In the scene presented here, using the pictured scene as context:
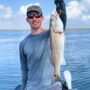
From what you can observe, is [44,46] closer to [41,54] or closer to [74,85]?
[41,54]

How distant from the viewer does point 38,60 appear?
432 cm

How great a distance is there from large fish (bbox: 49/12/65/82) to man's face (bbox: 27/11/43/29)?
0.28m

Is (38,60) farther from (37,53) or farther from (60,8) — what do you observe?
(60,8)

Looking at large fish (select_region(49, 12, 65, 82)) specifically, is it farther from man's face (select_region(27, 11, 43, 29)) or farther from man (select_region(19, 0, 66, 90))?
man's face (select_region(27, 11, 43, 29))

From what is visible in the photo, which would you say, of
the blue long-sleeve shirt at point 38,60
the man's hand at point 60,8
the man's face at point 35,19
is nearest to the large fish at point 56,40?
the man's hand at point 60,8

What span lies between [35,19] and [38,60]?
0.48 metres

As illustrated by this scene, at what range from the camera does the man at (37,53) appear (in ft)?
14.2

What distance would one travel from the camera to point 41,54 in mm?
4320

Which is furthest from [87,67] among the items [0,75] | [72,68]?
[0,75]

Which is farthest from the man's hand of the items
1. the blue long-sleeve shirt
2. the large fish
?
the blue long-sleeve shirt

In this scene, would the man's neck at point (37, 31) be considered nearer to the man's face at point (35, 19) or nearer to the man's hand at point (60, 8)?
the man's face at point (35, 19)

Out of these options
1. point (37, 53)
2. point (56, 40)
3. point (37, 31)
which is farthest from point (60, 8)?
point (37, 53)

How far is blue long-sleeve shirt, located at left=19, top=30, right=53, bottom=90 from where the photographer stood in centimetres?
431

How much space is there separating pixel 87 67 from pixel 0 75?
3.91 m
